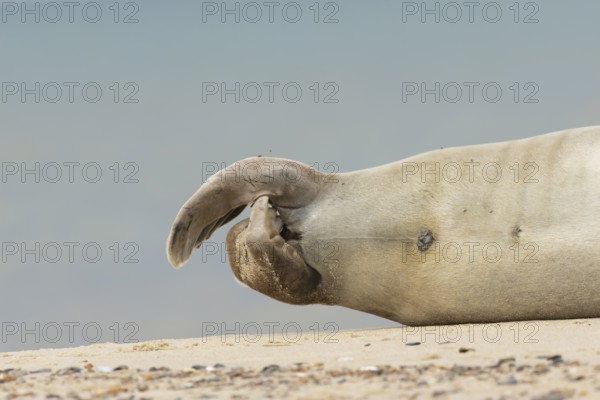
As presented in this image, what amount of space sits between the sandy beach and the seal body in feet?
1.13

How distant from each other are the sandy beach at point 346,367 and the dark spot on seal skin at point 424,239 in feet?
2.12

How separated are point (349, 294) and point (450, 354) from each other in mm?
2716

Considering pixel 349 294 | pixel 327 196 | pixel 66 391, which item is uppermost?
pixel 327 196

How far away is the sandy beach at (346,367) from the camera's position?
169 inches

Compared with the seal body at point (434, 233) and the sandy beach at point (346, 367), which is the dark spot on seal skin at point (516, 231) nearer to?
the seal body at point (434, 233)

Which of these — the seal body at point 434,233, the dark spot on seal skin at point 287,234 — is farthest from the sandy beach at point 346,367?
the dark spot on seal skin at point 287,234

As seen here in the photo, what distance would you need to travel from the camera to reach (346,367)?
5.18 meters

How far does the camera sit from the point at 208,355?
635 centimetres

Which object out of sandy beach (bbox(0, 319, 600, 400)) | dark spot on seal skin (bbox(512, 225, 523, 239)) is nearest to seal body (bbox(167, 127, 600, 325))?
dark spot on seal skin (bbox(512, 225, 523, 239))

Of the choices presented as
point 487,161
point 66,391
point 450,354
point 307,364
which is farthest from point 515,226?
point 66,391

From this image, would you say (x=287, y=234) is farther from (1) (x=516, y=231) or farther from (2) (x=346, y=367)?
(2) (x=346, y=367)

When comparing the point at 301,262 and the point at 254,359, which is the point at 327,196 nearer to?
the point at 301,262

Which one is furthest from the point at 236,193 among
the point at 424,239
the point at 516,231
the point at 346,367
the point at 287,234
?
the point at 346,367

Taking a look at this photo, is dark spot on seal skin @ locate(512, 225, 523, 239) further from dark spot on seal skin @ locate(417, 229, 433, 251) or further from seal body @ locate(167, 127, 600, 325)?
dark spot on seal skin @ locate(417, 229, 433, 251)
